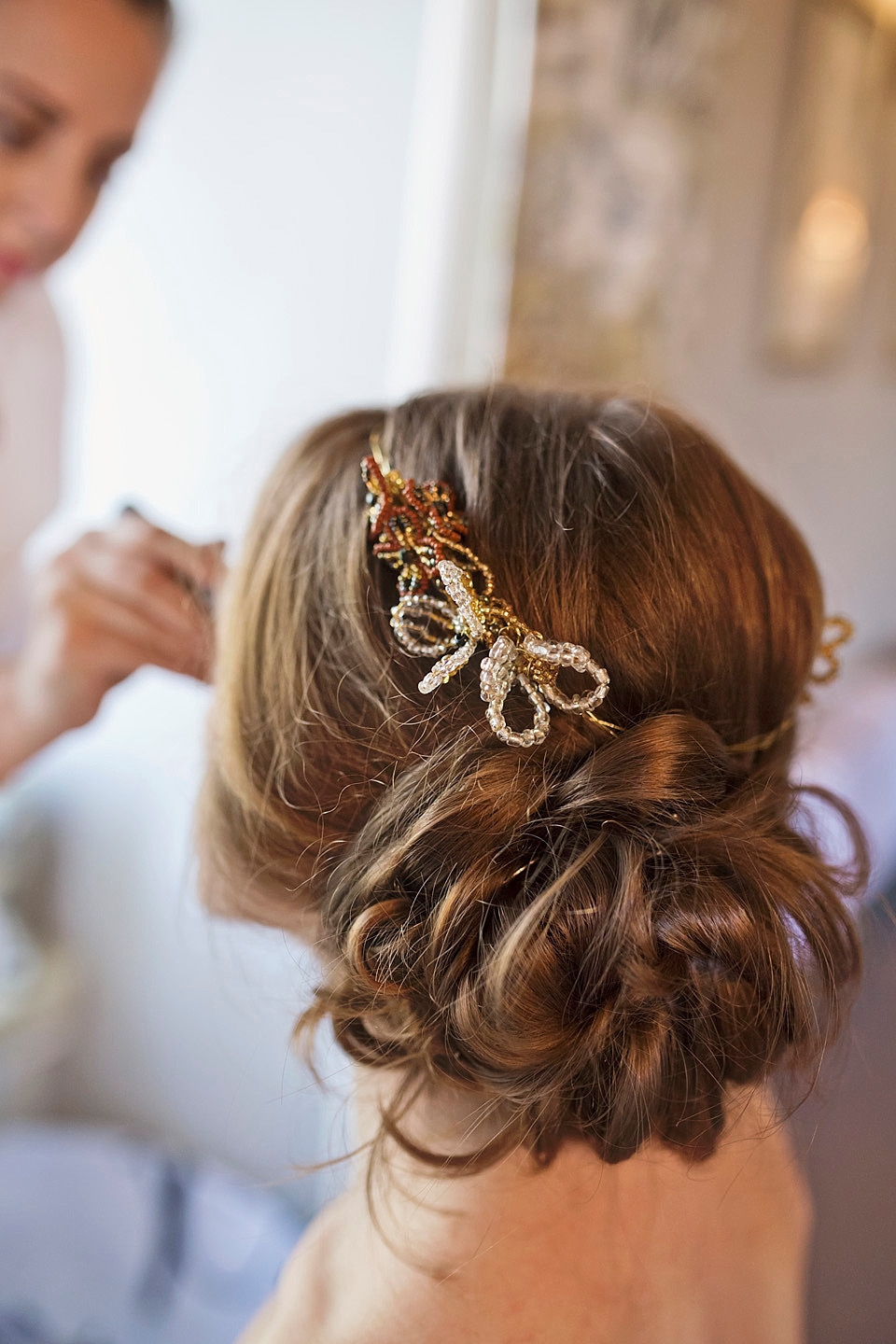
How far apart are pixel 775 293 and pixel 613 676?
116 cm

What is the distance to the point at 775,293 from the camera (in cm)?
142

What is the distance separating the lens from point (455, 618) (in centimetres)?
50

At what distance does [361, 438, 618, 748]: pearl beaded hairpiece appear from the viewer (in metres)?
0.48

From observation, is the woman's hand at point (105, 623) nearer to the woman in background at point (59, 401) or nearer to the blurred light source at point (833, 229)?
the woman in background at point (59, 401)

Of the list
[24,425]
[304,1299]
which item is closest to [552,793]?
[304,1299]

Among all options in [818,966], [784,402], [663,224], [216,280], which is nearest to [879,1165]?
[818,966]

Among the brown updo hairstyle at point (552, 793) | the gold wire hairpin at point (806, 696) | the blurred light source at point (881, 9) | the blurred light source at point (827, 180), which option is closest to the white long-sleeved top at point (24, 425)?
the brown updo hairstyle at point (552, 793)

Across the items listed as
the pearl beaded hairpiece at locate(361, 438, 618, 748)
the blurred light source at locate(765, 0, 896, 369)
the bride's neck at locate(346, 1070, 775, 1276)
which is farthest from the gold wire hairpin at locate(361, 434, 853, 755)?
the blurred light source at locate(765, 0, 896, 369)

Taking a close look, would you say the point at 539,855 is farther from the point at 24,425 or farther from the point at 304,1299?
the point at 24,425

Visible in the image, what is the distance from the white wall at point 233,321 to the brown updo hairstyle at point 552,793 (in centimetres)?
28

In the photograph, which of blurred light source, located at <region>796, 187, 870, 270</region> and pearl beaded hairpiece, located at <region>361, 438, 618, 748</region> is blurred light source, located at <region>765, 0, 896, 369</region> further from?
pearl beaded hairpiece, located at <region>361, 438, 618, 748</region>

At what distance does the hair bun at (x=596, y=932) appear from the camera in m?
0.43

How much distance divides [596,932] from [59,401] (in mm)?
752

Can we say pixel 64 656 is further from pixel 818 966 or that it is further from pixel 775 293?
pixel 775 293
